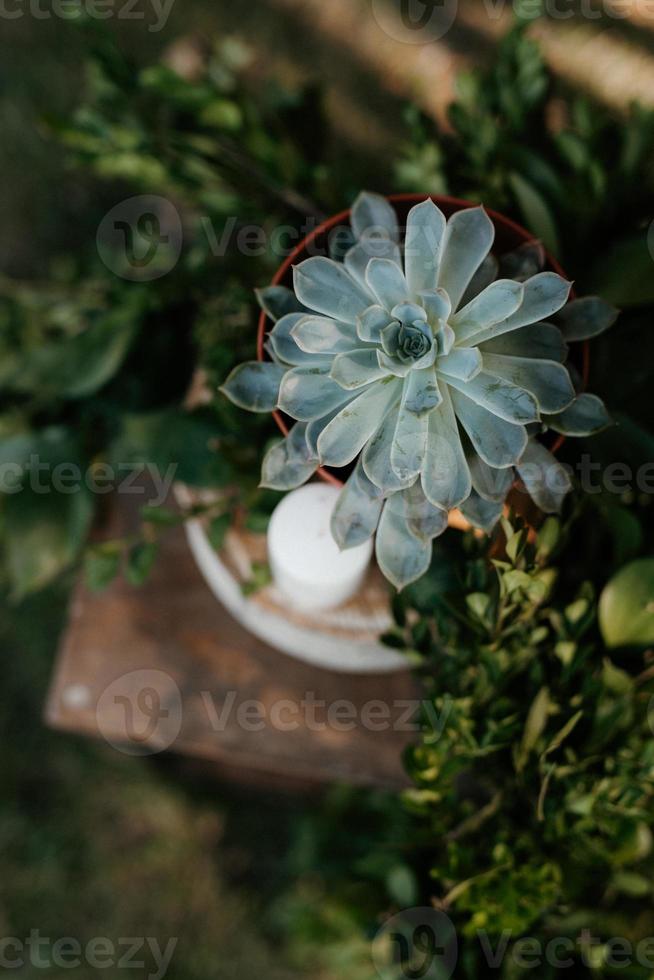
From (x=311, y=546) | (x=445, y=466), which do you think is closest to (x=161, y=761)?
(x=311, y=546)

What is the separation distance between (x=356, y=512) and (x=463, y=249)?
191 mm

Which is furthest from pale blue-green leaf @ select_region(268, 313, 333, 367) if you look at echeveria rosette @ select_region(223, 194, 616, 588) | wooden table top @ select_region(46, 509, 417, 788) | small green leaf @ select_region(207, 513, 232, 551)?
wooden table top @ select_region(46, 509, 417, 788)

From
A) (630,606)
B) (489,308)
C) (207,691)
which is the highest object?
(489,308)

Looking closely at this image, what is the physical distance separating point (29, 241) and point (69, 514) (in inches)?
28.8

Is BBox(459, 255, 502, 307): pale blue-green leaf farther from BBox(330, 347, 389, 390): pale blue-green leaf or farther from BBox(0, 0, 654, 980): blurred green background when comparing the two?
BBox(0, 0, 654, 980): blurred green background

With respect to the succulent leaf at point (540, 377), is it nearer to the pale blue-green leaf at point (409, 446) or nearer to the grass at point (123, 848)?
the pale blue-green leaf at point (409, 446)

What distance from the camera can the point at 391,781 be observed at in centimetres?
100

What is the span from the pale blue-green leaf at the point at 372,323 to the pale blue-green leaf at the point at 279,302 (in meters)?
0.09

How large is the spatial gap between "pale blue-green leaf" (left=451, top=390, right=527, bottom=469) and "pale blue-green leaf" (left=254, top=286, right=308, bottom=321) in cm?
13

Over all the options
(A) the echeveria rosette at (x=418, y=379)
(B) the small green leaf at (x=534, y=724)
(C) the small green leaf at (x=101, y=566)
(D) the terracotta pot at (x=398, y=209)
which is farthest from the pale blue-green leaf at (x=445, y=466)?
(C) the small green leaf at (x=101, y=566)

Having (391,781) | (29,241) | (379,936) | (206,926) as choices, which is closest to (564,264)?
(391,781)

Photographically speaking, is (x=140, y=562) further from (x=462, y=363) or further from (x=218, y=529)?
(x=462, y=363)

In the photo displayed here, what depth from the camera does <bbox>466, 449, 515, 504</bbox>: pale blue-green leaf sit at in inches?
21.6

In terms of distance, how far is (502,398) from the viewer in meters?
0.51
